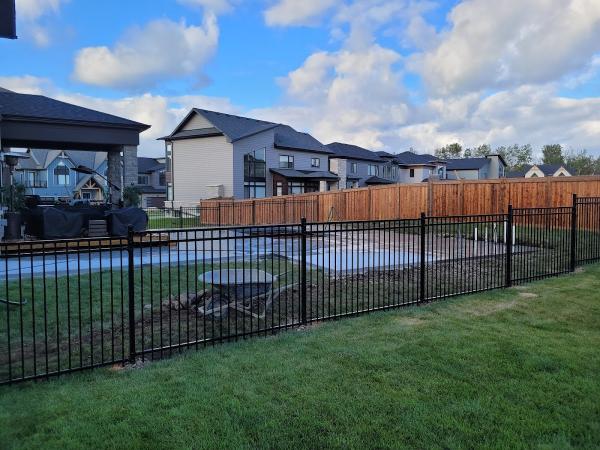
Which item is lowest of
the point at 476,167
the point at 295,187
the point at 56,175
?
the point at 295,187

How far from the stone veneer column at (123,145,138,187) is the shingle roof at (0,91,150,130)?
5.03 feet

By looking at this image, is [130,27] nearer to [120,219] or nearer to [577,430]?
[120,219]

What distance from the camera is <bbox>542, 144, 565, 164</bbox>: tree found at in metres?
91.2

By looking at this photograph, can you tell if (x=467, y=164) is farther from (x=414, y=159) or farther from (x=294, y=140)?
(x=294, y=140)

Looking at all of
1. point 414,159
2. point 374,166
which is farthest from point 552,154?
point 374,166

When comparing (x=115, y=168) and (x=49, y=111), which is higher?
(x=49, y=111)

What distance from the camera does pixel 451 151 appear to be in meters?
95.9

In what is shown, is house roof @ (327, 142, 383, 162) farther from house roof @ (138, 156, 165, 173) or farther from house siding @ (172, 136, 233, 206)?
house roof @ (138, 156, 165, 173)

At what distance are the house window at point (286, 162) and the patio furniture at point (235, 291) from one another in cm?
3385

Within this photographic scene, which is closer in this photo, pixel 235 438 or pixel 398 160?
pixel 235 438

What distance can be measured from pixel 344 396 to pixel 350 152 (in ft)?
158

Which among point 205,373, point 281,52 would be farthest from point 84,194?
point 205,373

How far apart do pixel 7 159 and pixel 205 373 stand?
10.5 m

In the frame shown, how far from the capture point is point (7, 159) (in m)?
11.8
